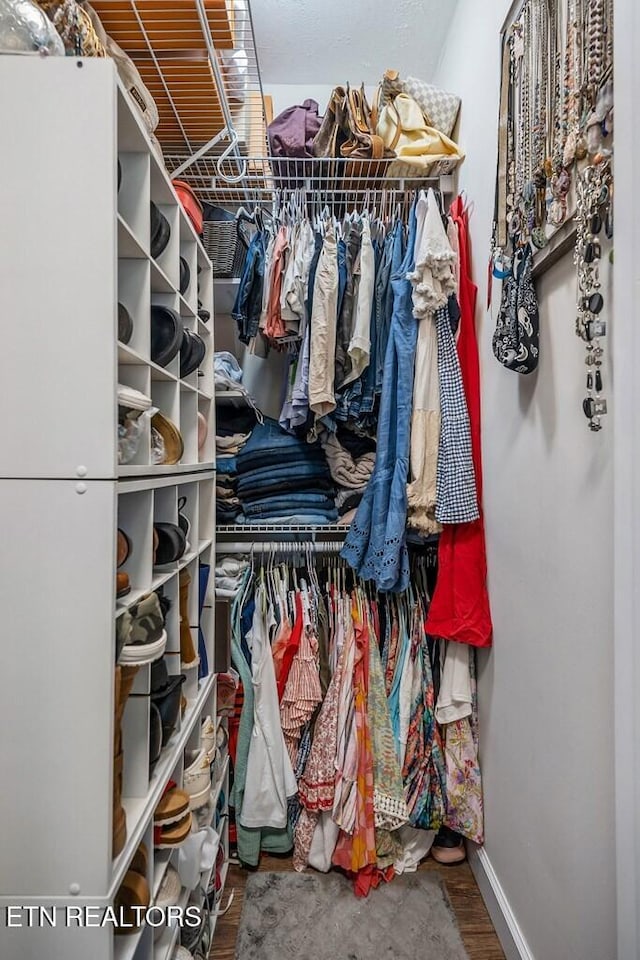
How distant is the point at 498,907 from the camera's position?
1.29 meters

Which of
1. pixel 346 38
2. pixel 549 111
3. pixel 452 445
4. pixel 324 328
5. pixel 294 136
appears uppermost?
pixel 346 38

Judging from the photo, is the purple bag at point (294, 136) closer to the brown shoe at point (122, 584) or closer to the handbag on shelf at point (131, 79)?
the handbag on shelf at point (131, 79)

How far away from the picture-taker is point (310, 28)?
1.71 metres

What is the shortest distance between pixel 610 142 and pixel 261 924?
6.37 ft

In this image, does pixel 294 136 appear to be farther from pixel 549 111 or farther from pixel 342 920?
pixel 342 920

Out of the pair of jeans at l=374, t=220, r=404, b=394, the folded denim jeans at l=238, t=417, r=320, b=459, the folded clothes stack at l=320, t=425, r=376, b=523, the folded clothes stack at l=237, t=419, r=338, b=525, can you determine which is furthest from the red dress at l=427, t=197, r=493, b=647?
the folded denim jeans at l=238, t=417, r=320, b=459

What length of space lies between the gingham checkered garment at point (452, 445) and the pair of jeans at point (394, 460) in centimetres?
9

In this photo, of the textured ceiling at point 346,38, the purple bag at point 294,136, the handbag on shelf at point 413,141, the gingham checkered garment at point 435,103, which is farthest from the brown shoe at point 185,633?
the textured ceiling at point 346,38

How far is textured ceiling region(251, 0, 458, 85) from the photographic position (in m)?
1.62

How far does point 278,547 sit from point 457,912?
1.16 m

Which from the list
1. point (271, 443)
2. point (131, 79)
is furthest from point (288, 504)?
point (131, 79)

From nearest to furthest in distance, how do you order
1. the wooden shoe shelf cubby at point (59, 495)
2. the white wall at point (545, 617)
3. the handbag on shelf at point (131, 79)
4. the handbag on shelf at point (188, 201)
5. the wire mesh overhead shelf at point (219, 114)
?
the wooden shoe shelf cubby at point (59, 495) < the white wall at point (545, 617) < the handbag on shelf at point (131, 79) < the wire mesh overhead shelf at point (219, 114) < the handbag on shelf at point (188, 201)

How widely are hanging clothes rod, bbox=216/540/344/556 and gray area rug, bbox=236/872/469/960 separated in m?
0.98

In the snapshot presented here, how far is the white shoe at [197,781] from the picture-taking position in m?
1.08
